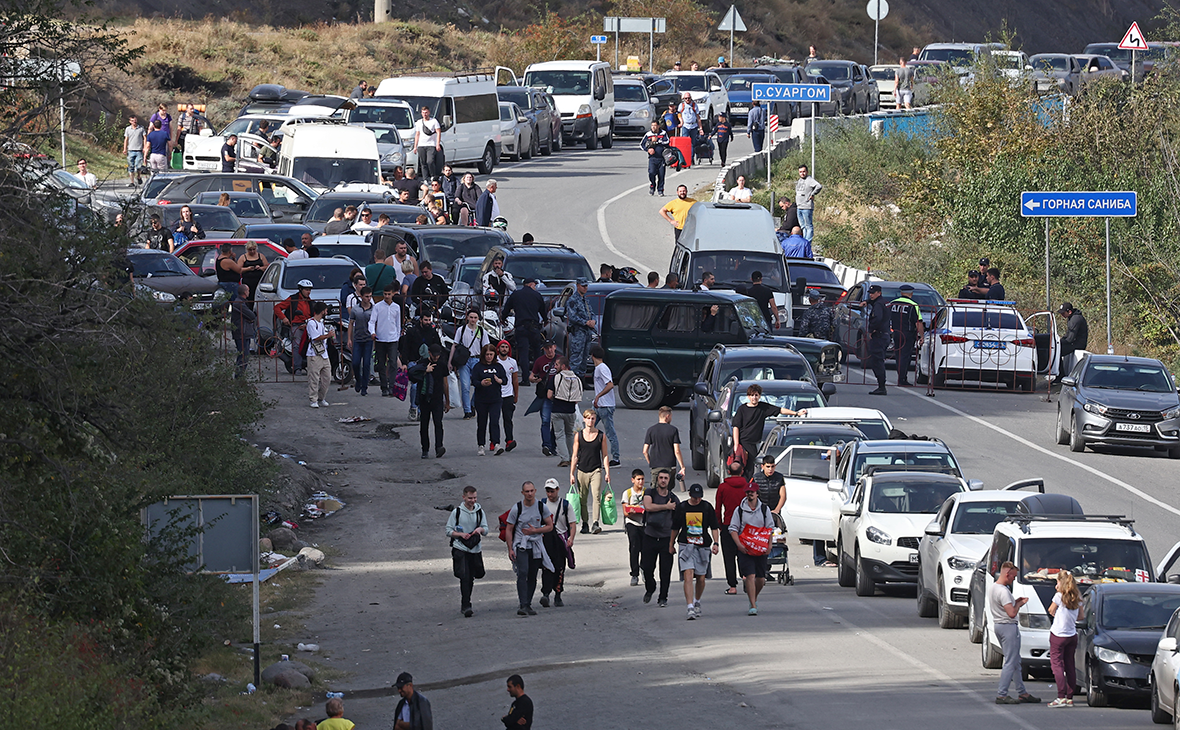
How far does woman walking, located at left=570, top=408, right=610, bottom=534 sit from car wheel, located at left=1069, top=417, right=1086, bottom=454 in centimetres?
881

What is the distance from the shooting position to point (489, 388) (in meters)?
23.3

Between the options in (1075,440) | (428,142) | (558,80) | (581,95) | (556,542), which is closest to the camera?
(556,542)

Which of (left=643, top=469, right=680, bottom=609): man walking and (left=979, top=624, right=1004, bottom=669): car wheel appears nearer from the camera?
(left=979, top=624, right=1004, bottom=669): car wheel

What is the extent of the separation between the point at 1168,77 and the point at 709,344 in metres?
27.4

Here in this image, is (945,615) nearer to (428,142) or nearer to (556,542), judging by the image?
(556,542)

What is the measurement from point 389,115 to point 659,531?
28.4 meters

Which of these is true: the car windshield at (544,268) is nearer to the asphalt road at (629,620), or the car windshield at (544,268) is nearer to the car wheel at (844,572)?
the asphalt road at (629,620)

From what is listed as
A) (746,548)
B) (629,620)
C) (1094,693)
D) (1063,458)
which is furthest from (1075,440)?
(1094,693)

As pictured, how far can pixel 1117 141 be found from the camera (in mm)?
Result: 43375

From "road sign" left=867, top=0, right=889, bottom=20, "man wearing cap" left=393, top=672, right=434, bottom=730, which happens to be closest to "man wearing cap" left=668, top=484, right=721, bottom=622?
"man wearing cap" left=393, top=672, right=434, bottom=730

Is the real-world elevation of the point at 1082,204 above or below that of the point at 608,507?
above

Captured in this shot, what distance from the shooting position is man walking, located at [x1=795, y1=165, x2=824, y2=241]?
38344 mm

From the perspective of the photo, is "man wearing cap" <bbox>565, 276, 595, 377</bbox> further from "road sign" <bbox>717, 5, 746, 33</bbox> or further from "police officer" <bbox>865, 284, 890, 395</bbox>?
"road sign" <bbox>717, 5, 746, 33</bbox>

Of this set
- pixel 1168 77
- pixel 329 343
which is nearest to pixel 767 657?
pixel 329 343
